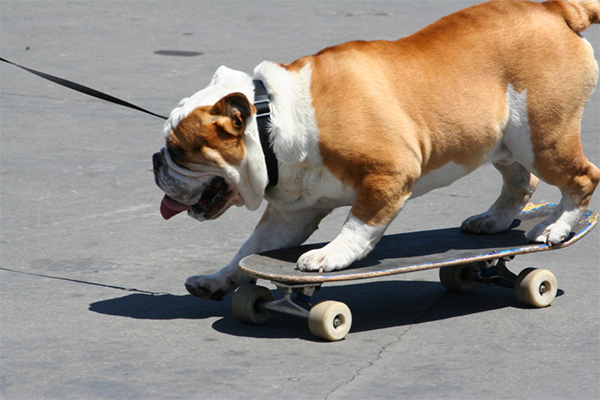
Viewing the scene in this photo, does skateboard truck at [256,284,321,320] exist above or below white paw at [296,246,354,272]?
below

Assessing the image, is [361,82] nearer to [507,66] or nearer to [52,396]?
[507,66]

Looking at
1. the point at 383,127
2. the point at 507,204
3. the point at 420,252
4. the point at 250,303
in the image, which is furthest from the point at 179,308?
the point at 507,204

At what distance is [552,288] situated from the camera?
5164 mm

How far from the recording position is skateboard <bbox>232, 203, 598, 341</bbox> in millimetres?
4586

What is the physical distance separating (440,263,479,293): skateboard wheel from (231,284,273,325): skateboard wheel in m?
1.04

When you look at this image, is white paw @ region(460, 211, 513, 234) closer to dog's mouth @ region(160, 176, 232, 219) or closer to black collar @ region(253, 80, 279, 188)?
black collar @ region(253, 80, 279, 188)

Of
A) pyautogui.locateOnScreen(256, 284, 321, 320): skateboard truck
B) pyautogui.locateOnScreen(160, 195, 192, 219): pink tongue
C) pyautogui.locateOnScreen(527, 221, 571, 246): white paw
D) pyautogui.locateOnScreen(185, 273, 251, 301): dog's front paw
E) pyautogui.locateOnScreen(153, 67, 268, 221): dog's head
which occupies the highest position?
pyautogui.locateOnScreen(153, 67, 268, 221): dog's head

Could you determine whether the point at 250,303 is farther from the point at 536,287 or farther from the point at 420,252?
the point at 536,287

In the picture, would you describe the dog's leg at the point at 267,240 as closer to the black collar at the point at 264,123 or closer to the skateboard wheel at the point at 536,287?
the black collar at the point at 264,123

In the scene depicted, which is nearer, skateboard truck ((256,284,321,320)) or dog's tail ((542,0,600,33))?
skateboard truck ((256,284,321,320))

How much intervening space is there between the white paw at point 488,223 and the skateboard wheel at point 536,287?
0.45 metres

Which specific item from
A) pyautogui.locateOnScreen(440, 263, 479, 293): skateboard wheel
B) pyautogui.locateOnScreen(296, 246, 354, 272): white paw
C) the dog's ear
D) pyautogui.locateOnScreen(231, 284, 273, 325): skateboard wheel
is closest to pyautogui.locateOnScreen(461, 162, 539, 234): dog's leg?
pyautogui.locateOnScreen(440, 263, 479, 293): skateboard wheel

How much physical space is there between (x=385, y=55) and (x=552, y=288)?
1.50 metres

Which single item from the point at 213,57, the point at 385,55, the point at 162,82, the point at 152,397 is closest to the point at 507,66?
the point at 385,55
